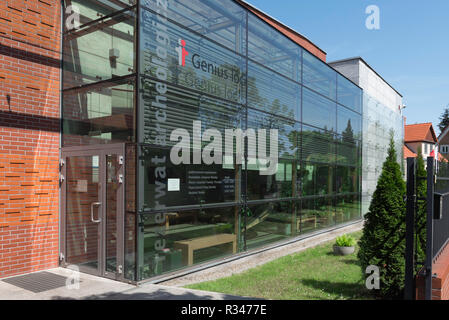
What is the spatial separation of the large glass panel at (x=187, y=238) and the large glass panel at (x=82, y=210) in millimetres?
1051

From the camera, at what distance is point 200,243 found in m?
7.09

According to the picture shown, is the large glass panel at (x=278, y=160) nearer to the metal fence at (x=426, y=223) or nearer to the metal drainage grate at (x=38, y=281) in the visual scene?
the metal drainage grate at (x=38, y=281)

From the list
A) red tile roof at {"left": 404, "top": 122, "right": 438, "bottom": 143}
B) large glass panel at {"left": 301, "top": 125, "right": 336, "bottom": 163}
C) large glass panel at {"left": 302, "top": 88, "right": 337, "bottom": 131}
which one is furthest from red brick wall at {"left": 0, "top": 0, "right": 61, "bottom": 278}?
red tile roof at {"left": 404, "top": 122, "right": 438, "bottom": 143}

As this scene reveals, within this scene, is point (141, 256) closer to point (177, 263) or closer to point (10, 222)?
point (177, 263)

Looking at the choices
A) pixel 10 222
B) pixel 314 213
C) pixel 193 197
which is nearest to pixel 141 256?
pixel 193 197

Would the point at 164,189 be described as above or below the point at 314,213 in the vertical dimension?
above

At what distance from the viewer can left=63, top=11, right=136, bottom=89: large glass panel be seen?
6062 mm

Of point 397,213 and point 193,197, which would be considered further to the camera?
point 193,197

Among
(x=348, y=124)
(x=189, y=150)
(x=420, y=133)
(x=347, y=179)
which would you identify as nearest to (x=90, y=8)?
(x=189, y=150)

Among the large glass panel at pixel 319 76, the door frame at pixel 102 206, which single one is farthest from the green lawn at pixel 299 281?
the large glass panel at pixel 319 76

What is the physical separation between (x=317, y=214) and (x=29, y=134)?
8.98m

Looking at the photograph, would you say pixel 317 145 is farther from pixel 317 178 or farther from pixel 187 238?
pixel 187 238

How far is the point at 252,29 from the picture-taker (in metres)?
8.98
